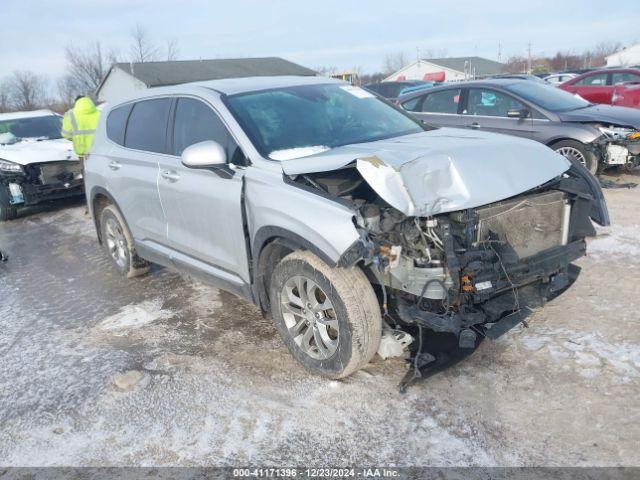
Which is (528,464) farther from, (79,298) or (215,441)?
(79,298)

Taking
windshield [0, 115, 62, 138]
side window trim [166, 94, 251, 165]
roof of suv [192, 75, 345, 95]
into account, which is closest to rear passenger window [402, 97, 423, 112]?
roof of suv [192, 75, 345, 95]

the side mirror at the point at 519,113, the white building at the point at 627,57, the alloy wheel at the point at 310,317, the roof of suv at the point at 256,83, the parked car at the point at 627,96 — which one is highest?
the roof of suv at the point at 256,83

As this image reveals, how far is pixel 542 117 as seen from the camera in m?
7.96

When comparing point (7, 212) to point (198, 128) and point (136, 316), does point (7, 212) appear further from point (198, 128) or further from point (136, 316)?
point (198, 128)

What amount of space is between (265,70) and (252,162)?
49.1 m

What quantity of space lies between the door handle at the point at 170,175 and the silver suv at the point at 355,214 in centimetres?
2

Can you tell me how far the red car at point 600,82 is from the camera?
14180 millimetres

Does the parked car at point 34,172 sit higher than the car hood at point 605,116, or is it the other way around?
the car hood at point 605,116

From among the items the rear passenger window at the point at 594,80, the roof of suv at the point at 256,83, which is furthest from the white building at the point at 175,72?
the roof of suv at the point at 256,83

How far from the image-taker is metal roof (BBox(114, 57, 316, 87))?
143 ft

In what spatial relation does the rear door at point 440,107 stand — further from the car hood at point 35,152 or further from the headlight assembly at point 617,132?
the car hood at point 35,152

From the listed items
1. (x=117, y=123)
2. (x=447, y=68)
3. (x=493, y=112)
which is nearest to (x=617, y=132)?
(x=493, y=112)

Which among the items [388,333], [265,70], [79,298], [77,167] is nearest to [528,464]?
[388,333]

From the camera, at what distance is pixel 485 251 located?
3.03m
